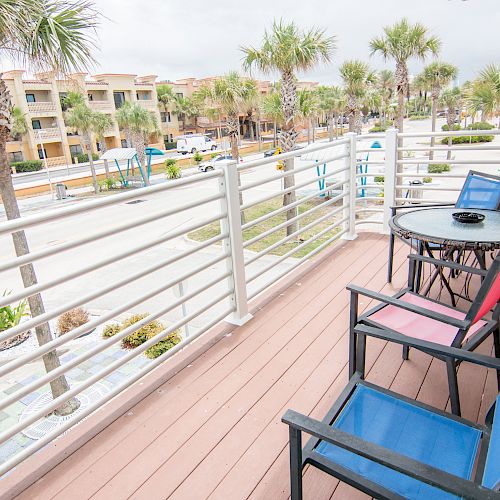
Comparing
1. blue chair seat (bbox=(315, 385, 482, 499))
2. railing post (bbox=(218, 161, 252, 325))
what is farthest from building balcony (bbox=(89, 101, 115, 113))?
blue chair seat (bbox=(315, 385, 482, 499))

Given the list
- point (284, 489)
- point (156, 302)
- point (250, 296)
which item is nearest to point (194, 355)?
point (250, 296)

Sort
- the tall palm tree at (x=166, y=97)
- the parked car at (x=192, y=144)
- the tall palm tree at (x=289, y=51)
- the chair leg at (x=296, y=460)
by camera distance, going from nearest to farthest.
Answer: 1. the chair leg at (x=296, y=460)
2. the tall palm tree at (x=289, y=51)
3. the parked car at (x=192, y=144)
4. the tall palm tree at (x=166, y=97)

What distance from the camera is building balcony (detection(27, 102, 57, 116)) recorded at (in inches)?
1347

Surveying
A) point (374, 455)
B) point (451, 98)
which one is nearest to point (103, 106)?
point (451, 98)

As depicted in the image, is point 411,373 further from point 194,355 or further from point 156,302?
point 156,302

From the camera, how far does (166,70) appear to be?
165 ft

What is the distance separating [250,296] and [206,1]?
31.1 ft

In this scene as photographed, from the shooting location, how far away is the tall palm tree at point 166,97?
44.9m

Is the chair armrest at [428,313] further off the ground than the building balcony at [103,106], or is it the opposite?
the building balcony at [103,106]

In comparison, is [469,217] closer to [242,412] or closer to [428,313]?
[428,313]

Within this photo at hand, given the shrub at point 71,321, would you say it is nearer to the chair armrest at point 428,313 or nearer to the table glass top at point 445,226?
the table glass top at point 445,226

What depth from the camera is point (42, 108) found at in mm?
35031

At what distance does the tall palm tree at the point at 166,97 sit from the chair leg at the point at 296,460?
158 feet

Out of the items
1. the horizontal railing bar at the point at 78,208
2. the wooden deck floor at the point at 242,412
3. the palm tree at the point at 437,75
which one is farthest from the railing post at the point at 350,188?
the palm tree at the point at 437,75
